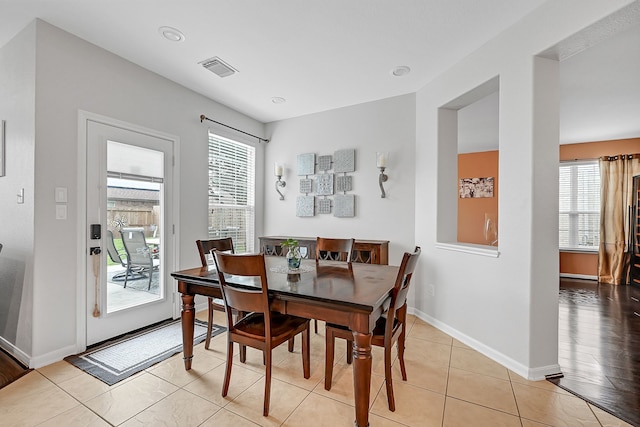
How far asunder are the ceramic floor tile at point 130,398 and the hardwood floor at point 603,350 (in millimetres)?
2761

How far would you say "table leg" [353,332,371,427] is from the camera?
4.87 ft

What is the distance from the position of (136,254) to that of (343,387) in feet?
7.70

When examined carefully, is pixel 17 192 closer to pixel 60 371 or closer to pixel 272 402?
pixel 60 371

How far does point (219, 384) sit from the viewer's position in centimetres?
200

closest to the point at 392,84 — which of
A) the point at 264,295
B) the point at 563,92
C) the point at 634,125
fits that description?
the point at 563,92

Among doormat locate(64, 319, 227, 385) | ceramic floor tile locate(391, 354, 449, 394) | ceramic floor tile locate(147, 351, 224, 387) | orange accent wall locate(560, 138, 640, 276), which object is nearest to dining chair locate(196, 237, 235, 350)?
ceramic floor tile locate(147, 351, 224, 387)

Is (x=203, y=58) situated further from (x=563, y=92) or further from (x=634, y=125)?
(x=634, y=125)

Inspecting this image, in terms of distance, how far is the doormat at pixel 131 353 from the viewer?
215 centimetres

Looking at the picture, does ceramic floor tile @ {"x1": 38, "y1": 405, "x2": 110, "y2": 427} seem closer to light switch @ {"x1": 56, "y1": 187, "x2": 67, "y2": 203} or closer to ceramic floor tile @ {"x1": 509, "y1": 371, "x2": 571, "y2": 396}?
light switch @ {"x1": 56, "y1": 187, "x2": 67, "y2": 203}

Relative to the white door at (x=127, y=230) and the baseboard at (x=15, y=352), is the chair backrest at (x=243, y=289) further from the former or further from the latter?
the baseboard at (x=15, y=352)

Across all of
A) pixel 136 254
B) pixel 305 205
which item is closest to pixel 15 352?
pixel 136 254

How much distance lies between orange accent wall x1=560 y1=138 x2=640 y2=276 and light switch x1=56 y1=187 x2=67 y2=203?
749cm

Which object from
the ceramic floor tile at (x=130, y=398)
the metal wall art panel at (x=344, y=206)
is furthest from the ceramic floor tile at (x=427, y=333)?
the ceramic floor tile at (x=130, y=398)

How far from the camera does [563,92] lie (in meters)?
3.30
